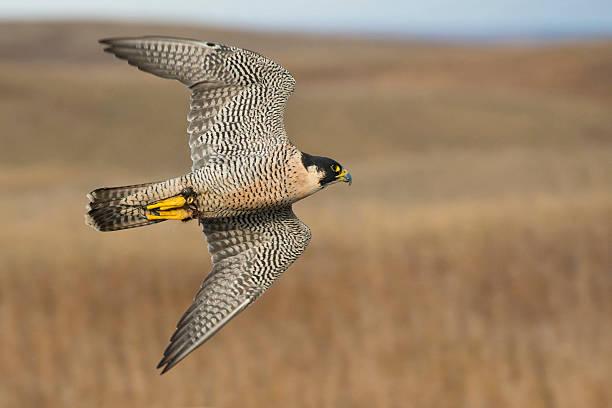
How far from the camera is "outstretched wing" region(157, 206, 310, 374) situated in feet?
8.17

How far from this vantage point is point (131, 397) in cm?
903

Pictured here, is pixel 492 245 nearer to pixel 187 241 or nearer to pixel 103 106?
pixel 187 241

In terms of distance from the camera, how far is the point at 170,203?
2.29m

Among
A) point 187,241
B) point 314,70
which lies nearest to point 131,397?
point 187,241

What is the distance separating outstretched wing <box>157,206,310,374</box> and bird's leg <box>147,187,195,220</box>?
322mm

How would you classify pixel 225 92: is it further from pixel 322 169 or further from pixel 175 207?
pixel 175 207

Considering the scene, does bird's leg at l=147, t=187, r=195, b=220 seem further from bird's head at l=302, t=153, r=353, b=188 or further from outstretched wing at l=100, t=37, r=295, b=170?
bird's head at l=302, t=153, r=353, b=188

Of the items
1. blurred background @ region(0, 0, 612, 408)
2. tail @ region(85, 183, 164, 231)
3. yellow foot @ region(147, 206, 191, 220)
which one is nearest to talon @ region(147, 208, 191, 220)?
yellow foot @ region(147, 206, 191, 220)

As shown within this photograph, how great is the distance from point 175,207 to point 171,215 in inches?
3.4

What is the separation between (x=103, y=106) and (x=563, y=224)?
25.0 metres

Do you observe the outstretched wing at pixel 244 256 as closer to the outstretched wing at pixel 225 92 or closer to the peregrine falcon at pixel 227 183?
the peregrine falcon at pixel 227 183

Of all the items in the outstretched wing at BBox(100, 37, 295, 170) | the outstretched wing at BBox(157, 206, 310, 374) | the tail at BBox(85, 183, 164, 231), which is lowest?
the outstretched wing at BBox(157, 206, 310, 374)

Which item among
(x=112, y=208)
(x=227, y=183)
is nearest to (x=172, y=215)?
(x=227, y=183)

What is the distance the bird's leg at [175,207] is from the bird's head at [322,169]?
0.42 meters
